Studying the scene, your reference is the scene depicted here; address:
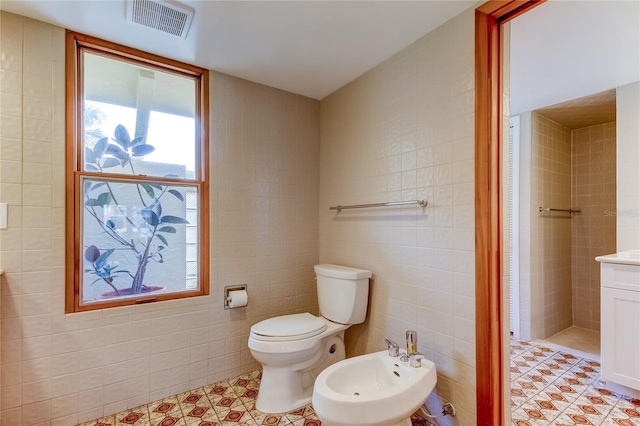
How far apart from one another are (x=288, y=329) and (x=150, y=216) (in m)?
1.12

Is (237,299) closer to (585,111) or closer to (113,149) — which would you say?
(113,149)

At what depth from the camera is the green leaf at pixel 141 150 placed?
1880mm

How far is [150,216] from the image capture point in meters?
1.91

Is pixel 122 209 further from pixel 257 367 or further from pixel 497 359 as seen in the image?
pixel 497 359

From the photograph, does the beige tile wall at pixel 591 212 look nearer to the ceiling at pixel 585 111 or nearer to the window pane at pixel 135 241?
the ceiling at pixel 585 111

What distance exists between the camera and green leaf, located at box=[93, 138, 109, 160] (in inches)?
69.5

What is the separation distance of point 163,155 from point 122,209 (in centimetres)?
42

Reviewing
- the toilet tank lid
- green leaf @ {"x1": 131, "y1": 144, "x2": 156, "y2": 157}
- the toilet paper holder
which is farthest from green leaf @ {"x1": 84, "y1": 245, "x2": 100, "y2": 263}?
the toilet tank lid

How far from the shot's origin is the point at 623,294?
1.85 metres

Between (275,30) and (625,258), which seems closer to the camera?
(275,30)

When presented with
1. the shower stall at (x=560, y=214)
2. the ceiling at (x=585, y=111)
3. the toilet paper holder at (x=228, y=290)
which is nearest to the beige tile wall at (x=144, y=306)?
the toilet paper holder at (x=228, y=290)

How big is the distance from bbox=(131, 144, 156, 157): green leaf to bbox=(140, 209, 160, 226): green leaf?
14.0 inches

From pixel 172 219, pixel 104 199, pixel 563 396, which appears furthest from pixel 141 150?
pixel 563 396

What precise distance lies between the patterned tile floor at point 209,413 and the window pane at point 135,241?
2.16 ft
